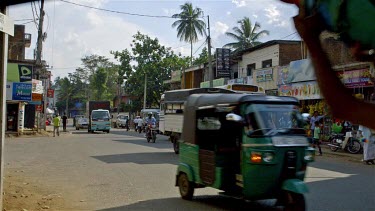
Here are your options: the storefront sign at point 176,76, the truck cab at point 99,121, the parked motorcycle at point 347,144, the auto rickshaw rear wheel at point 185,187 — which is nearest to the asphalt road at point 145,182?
the auto rickshaw rear wheel at point 185,187

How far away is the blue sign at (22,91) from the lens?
3092cm

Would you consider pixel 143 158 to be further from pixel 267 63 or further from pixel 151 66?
pixel 151 66

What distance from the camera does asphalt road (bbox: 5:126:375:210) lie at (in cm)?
866

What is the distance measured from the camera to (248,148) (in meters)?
7.33

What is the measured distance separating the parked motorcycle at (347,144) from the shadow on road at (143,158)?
24.3 feet

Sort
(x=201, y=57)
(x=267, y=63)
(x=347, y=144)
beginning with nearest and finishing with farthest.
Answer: (x=347, y=144)
(x=267, y=63)
(x=201, y=57)

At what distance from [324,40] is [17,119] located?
31.9m

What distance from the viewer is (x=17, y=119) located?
102ft

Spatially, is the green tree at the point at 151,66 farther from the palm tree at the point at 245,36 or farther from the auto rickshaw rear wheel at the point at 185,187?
the auto rickshaw rear wheel at the point at 185,187

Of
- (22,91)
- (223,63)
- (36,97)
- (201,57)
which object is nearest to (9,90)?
(22,91)

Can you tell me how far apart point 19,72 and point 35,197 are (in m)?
24.9

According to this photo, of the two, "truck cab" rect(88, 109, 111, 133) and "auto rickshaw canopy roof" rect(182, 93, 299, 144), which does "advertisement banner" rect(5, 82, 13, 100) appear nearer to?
"truck cab" rect(88, 109, 111, 133)

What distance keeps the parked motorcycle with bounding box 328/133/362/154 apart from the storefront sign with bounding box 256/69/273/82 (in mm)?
8861

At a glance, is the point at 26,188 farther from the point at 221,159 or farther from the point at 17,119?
the point at 17,119
